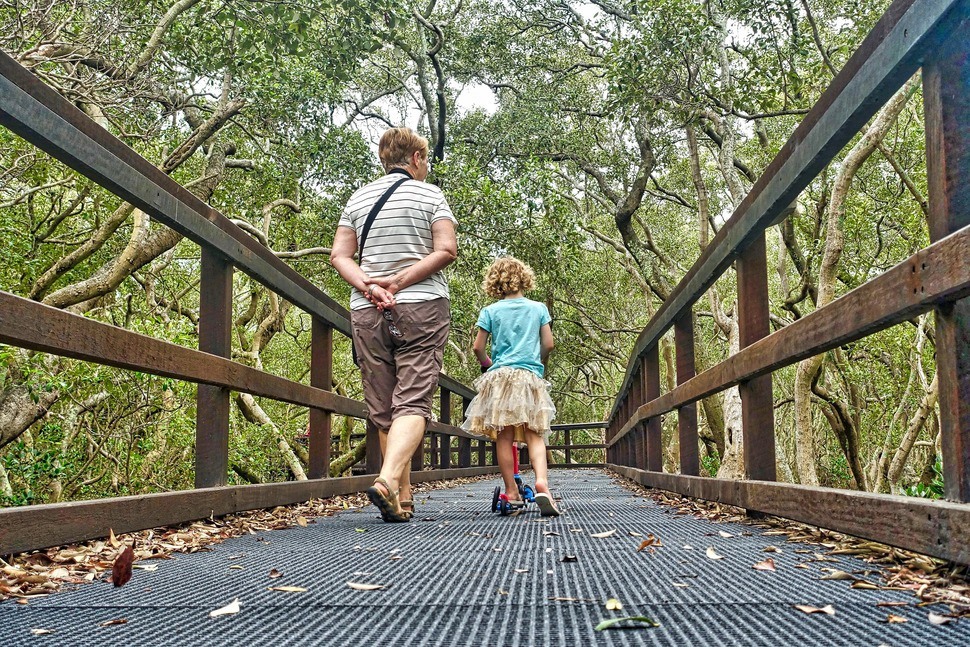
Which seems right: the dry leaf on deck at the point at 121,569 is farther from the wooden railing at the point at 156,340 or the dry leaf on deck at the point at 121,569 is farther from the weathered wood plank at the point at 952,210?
the weathered wood plank at the point at 952,210

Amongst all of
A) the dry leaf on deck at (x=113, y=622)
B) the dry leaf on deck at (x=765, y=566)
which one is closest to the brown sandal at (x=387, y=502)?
the dry leaf on deck at (x=765, y=566)

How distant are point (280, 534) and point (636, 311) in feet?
72.5

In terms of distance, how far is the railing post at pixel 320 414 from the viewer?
515 centimetres

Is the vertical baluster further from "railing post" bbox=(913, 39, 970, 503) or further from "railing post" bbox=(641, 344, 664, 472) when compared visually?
"railing post" bbox=(913, 39, 970, 503)

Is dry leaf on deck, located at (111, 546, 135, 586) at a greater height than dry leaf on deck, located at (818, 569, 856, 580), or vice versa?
dry leaf on deck, located at (111, 546, 135, 586)

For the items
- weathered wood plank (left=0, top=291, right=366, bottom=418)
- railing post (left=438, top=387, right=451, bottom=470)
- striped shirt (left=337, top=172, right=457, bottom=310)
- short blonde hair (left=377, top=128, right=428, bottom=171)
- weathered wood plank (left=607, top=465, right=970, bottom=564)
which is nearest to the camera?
weathered wood plank (left=607, top=465, right=970, bottom=564)

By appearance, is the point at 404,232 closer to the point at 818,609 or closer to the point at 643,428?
the point at 818,609

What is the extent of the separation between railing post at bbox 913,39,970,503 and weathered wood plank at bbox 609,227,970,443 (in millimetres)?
75

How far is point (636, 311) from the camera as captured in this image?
24828 millimetres

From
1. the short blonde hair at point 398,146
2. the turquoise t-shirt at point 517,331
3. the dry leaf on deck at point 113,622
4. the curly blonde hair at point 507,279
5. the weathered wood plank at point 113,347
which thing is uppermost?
the short blonde hair at point 398,146

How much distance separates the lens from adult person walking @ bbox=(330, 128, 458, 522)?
3.80m

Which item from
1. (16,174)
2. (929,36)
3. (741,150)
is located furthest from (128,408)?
(741,150)

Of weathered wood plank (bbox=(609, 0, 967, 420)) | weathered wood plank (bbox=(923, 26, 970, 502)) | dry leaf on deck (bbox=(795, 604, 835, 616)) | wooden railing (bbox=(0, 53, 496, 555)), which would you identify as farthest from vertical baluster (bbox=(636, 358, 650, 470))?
dry leaf on deck (bbox=(795, 604, 835, 616))

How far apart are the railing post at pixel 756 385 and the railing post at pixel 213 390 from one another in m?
2.13
